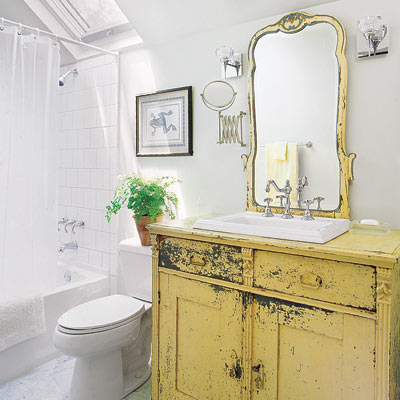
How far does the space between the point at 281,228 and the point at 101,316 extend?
3.57 ft

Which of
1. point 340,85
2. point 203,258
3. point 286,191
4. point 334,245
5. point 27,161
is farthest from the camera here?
point 27,161

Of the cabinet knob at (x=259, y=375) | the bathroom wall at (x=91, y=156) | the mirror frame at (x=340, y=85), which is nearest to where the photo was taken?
the cabinet knob at (x=259, y=375)

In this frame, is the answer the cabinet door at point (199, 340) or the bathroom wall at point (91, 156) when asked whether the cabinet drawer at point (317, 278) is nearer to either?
the cabinet door at point (199, 340)

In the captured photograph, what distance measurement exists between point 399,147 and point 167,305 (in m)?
1.31

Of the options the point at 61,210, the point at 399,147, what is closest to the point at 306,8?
the point at 399,147

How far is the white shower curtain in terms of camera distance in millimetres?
2098

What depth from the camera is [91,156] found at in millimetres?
2926

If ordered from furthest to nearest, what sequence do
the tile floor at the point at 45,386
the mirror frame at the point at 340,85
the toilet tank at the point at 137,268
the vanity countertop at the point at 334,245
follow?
the toilet tank at the point at 137,268 < the tile floor at the point at 45,386 < the mirror frame at the point at 340,85 < the vanity countertop at the point at 334,245

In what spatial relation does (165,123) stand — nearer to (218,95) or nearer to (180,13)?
(218,95)

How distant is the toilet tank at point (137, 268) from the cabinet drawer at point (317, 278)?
3.13ft

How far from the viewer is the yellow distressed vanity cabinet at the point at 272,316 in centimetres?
123

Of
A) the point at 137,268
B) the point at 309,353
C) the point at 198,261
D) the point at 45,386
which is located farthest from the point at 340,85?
the point at 45,386

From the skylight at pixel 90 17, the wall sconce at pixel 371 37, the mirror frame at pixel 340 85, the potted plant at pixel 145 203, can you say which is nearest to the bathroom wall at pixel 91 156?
the skylight at pixel 90 17

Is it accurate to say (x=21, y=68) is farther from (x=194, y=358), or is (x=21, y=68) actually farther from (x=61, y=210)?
(x=194, y=358)
